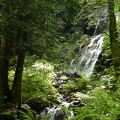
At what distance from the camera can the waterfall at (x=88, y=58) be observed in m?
15.2

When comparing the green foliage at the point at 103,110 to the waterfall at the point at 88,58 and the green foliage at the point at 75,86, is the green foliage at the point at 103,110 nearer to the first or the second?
the green foliage at the point at 75,86

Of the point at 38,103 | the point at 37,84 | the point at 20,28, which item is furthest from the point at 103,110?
the point at 37,84

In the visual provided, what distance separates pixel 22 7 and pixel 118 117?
139 inches

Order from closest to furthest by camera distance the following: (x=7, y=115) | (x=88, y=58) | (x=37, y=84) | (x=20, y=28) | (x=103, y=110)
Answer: (x=103, y=110) → (x=20, y=28) → (x=7, y=115) → (x=37, y=84) → (x=88, y=58)

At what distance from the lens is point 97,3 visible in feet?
26.1

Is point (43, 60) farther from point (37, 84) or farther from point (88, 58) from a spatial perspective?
point (88, 58)

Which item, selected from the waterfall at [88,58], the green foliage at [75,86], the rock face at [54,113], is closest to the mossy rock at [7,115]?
the rock face at [54,113]

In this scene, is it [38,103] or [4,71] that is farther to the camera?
[38,103]

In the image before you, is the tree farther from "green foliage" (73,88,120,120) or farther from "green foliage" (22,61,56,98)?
"green foliage" (73,88,120,120)

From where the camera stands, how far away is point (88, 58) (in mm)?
16203

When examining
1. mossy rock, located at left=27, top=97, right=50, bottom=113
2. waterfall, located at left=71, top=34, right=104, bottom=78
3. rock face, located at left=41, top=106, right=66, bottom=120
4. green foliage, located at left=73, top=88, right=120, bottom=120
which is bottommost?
green foliage, located at left=73, top=88, right=120, bottom=120

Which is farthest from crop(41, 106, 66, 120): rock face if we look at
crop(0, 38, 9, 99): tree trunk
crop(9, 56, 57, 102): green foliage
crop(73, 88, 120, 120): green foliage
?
crop(73, 88, 120, 120): green foliage

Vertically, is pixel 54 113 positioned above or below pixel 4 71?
below

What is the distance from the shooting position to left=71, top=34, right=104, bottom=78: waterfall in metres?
15.2
